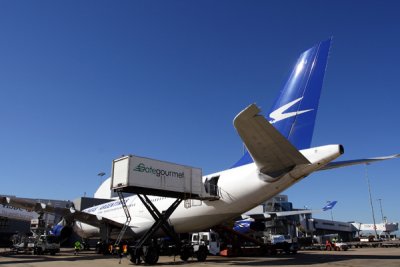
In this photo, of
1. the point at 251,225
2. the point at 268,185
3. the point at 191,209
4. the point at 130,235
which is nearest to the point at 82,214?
the point at 130,235

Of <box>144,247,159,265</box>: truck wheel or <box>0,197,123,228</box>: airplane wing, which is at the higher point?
<box>0,197,123,228</box>: airplane wing

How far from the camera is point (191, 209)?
18516 millimetres

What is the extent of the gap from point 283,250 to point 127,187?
12.9m

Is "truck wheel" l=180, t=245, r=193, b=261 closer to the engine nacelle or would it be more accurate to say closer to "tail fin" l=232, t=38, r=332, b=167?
"tail fin" l=232, t=38, r=332, b=167

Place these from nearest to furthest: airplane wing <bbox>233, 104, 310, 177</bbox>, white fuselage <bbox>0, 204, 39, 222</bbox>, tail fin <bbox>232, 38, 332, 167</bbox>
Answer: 1. airplane wing <bbox>233, 104, 310, 177</bbox>
2. tail fin <bbox>232, 38, 332, 167</bbox>
3. white fuselage <bbox>0, 204, 39, 222</bbox>

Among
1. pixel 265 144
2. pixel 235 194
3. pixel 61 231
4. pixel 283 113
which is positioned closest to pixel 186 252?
pixel 235 194

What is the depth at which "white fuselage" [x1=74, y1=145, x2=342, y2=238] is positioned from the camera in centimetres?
1393

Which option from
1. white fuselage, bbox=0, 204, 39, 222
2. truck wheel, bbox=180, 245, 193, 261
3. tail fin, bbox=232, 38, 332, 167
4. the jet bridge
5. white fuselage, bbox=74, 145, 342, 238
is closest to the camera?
white fuselage, bbox=74, 145, 342, 238

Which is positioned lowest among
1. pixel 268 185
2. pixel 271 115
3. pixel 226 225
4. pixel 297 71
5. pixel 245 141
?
pixel 226 225

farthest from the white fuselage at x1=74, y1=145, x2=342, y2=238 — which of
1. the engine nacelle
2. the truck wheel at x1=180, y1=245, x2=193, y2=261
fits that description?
the engine nacelle

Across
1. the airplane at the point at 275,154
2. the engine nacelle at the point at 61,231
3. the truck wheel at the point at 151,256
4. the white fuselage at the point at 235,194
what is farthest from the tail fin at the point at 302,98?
the engine nacelle at the point at 61,231

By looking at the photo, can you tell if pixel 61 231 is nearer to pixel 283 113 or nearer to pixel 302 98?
pixel 283 113

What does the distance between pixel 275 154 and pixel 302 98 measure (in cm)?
379

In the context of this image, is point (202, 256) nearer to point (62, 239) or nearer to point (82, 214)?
point (82, 214)
